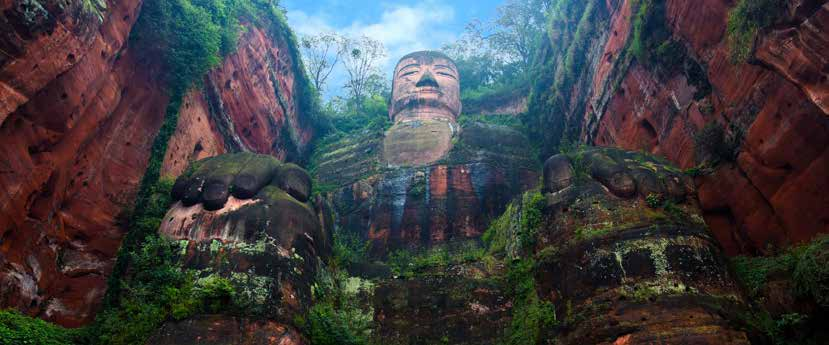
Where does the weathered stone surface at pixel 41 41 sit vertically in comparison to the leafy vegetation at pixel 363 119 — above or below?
below

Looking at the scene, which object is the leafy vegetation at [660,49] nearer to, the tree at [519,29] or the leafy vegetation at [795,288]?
the leafy vegetation at [795,288]

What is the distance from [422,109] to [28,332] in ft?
65.0

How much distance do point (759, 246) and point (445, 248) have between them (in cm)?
863

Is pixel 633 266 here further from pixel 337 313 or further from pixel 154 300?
pixel 154 300

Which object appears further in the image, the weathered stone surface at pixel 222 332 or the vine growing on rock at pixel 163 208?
the vine growing on rock at pixel 163 208

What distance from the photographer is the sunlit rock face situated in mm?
21859

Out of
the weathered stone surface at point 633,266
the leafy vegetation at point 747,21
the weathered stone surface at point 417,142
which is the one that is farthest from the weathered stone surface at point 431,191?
the leafy vegetation at point 747,21

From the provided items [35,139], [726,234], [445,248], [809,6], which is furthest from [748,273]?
[35,139]

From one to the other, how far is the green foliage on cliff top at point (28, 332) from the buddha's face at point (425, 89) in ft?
59.9

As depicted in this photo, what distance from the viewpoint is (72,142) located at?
11555mm

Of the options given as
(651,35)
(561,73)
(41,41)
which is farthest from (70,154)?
(561,73)

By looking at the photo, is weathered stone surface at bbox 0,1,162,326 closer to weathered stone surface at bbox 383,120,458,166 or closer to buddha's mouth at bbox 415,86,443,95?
weathered stone surface at bbox 383,120,458,166

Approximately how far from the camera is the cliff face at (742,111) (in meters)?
9.17

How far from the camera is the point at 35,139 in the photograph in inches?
407
